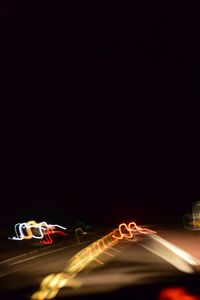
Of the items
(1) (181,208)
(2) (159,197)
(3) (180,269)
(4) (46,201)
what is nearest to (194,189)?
(2) (159,197)

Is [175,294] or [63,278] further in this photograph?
[63,278]

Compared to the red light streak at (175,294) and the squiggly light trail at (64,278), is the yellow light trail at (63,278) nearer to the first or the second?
the squiggly light trail at (64,278)

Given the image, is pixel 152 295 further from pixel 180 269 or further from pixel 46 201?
pixel 46 201

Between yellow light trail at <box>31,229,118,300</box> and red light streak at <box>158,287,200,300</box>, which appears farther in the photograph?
yellow light trail at <box>31,229,118,300</box>

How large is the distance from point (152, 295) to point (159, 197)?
67207mm

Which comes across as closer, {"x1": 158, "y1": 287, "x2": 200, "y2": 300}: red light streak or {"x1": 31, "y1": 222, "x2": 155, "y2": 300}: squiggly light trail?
{"x1": 158, "y1": 287, "x2": 200, "y2": 300}: red light streak

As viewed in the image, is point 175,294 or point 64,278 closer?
point 175,294

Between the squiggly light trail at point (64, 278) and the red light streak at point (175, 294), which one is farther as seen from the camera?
the squiggly light trail at point (64, 278)

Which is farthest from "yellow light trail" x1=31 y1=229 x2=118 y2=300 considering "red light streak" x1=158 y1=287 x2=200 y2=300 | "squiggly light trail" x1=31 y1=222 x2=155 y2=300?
"red light streak" x1=158 y1=287 x2=200 y2=300

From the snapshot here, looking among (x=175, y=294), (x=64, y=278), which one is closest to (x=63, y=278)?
(x=64, y=278)

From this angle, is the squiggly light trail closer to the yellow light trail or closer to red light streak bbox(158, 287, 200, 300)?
the yellow light trail

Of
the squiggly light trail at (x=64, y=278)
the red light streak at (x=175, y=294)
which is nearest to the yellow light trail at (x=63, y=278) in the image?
the squiggly light trail at (x=64, y=278)

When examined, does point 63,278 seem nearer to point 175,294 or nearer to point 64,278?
point 64,278

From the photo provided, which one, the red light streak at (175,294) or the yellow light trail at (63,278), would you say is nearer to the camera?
the red light streak at (175,294)
